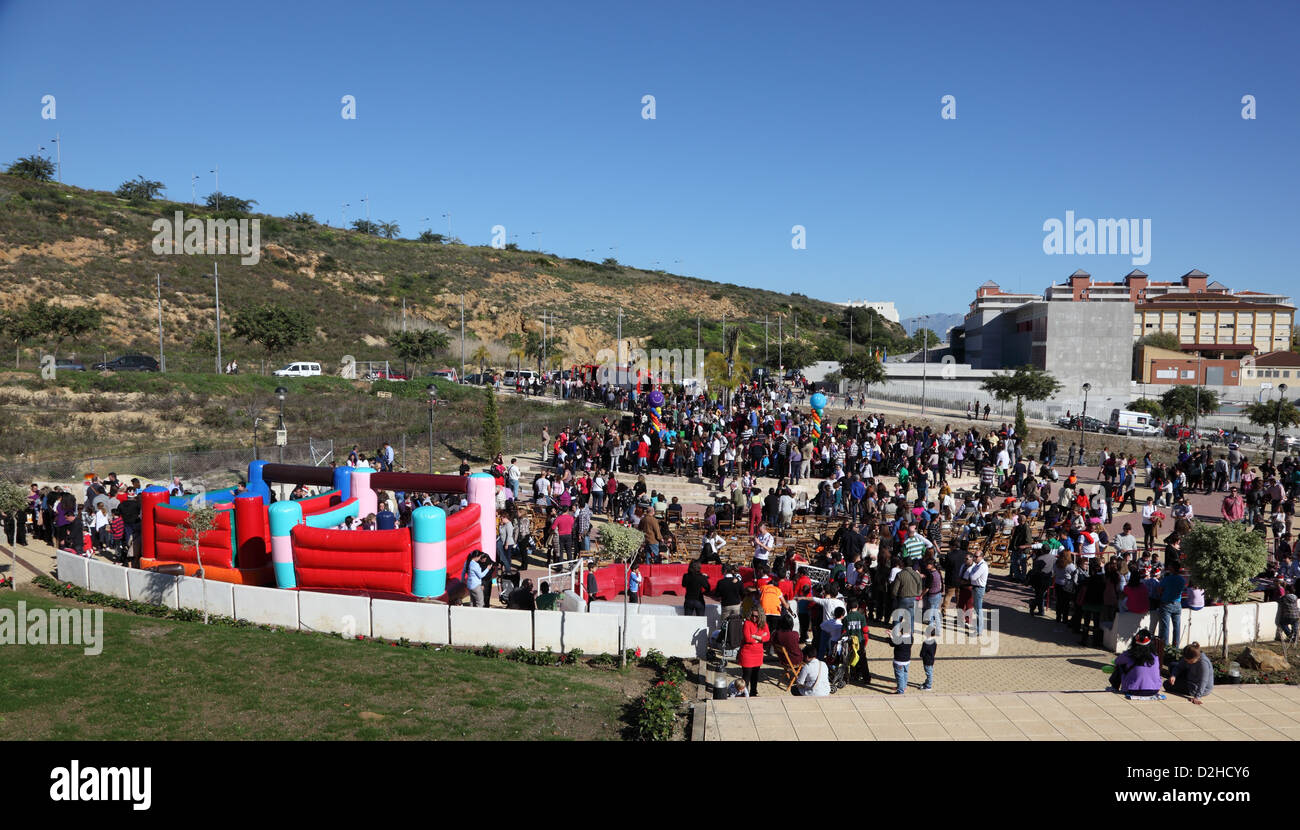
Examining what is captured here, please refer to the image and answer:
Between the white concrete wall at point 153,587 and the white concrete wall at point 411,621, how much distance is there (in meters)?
3.54

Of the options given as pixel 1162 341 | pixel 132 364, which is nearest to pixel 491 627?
pixel 132 364

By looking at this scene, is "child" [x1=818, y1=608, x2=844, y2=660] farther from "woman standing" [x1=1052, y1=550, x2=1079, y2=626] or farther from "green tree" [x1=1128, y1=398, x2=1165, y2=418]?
"green tree" [x1=1128, y1=398, x2=1165, y2=418]

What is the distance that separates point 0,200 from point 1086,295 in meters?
96.4

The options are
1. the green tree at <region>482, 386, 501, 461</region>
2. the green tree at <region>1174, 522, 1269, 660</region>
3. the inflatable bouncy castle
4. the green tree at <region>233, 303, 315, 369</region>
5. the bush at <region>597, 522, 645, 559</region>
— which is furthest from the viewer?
the green tree at <region>233, 303, 315, 369</region>

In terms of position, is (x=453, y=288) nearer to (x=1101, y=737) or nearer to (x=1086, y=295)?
(x=1086, y=295)

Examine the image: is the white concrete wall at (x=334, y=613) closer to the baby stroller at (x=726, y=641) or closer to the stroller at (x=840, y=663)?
the baby stroller at (x=726, y=641)

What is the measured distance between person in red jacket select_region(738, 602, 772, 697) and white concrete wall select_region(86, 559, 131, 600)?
32.7 ft

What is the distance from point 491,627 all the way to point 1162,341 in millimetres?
84915

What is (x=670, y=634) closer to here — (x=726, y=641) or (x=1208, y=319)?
(x=726, y=641)

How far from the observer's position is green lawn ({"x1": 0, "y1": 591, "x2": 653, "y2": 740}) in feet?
27.9

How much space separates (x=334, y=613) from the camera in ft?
38.4

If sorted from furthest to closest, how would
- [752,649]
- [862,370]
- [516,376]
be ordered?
1. [862,370]
2. [516,376]
3. [752,649]

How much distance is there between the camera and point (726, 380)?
40125mm

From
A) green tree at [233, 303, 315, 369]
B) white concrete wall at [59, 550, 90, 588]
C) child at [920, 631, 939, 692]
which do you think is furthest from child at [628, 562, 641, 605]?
green tree at [233, 303, 315, 369]
